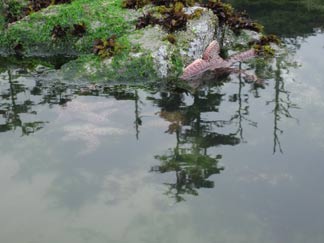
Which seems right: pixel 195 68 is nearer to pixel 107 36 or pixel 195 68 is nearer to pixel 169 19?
pixel 169 19

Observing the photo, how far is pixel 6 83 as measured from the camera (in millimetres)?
12641

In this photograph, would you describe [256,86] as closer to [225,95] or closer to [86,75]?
[225,95]

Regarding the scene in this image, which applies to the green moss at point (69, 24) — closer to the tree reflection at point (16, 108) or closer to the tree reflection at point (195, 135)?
the tree reflection at point (16, 108)

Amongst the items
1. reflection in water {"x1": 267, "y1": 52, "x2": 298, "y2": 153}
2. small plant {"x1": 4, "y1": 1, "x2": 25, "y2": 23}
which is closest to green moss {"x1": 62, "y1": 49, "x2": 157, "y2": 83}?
reflection in water {"x1": 267, "y1": 52, "x2": 298, "y2": 153}

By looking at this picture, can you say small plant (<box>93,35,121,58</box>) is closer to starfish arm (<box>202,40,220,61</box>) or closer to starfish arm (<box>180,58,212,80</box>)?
starfish arm (<box>180,58,212,80</box>)

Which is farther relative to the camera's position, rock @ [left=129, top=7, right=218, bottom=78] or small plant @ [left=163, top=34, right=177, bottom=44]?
small plant @ [left=163, top=34, right=177, bottom=44]

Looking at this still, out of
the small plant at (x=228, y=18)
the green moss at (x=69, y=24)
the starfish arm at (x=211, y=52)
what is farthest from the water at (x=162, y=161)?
the small plant at (x=228, y=18)

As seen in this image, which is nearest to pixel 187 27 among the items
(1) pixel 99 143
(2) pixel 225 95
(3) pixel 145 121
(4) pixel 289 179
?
(2) pixel 225 95

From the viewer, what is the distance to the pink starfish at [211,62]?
12.7 metres

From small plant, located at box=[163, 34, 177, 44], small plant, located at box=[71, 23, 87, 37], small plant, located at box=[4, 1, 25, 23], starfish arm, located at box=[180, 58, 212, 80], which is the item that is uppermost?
small plant, located at box=[4, 1, 25, 23]

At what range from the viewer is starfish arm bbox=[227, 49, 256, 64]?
539 inches

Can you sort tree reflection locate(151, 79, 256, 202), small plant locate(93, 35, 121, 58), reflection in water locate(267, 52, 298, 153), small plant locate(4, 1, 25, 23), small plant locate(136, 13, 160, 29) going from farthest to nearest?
small plant locate(4, 1, 25, 23) → small plant locate(136, 13, 160, 29) → small plant locate(93, 35, 121, 58) → reflection in water locate(267, 52, 298, 153) → tree reflection locate(151, 79, 256, 202)

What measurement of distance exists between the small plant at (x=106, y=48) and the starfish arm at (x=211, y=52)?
2343mm

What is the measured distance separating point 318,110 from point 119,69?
5054 mm
